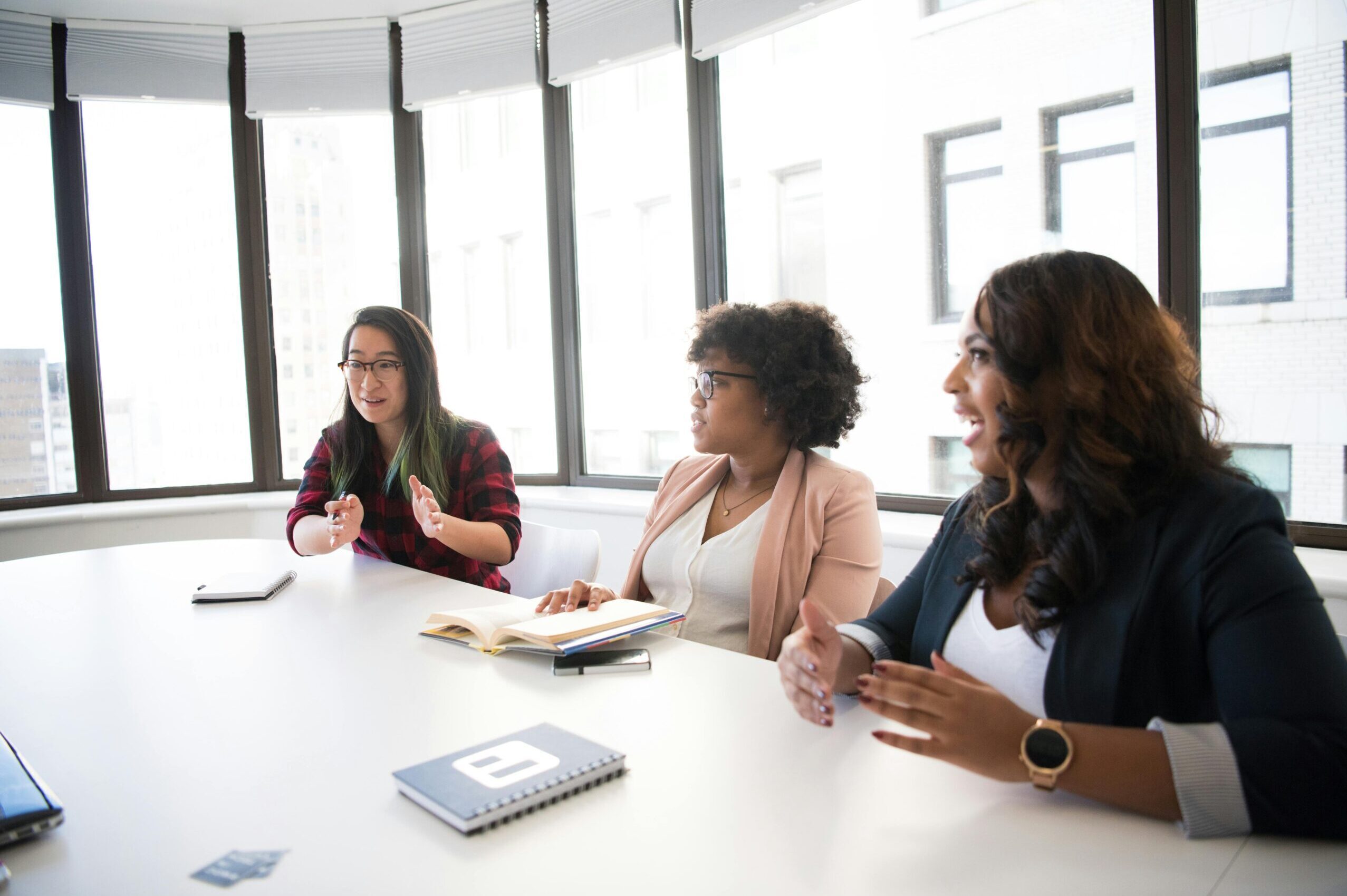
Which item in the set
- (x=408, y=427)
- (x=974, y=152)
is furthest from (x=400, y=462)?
(x=974, y=152)

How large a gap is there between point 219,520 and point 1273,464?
4449 millimetres

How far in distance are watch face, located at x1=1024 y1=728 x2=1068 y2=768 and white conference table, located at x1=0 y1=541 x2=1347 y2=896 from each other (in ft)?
0.18

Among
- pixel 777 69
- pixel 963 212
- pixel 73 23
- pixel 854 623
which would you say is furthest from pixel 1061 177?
pixel 73 23

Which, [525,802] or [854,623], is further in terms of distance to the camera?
[854,623]

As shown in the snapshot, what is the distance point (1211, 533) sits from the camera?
38.4 inches

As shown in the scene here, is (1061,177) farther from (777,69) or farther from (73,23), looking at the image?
(73,23)

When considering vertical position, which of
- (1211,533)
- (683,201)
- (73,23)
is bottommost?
(1211,533)

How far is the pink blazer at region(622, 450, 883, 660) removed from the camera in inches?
70.2

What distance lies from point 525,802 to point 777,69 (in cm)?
334

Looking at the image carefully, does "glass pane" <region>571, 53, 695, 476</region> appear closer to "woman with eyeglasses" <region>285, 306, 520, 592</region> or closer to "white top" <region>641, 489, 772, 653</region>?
"woman with eyeglasses" <region>285, 306, 520, 592</region>

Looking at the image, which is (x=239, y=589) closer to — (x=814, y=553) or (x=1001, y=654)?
(x=814, y=553)

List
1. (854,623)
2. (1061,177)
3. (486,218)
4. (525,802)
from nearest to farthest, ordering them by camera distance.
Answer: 1. (525,802)
2. (854,623)
3. (1061,177)
4. (486,218)

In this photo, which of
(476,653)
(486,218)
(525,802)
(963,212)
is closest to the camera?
(525,802)

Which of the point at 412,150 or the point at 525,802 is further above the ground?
the point at 412,150
